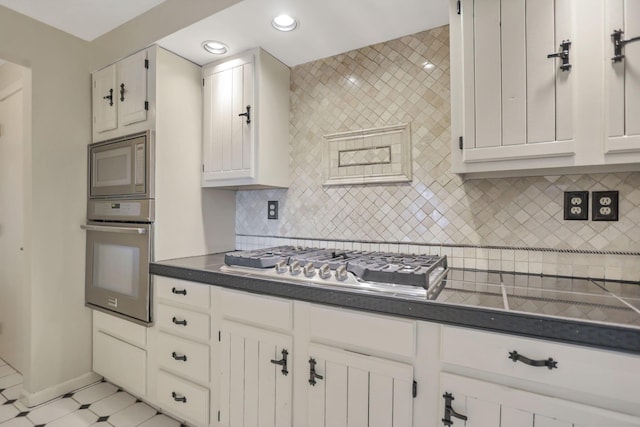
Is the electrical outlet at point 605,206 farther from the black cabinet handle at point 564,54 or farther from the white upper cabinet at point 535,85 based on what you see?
the black cabinet handle at point 564,54

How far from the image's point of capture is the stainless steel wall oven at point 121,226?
189 cm

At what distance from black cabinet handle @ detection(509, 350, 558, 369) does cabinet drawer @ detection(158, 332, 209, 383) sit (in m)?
1.38

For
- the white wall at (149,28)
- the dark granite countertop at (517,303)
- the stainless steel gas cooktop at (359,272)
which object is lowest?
the dark granite countertop at (517,303)

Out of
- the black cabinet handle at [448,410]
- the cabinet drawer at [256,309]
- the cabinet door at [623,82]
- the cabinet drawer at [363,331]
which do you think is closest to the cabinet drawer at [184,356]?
the cabinet drawer at [256,309]

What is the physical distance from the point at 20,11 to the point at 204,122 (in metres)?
1.26

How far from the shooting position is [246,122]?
1955 mm

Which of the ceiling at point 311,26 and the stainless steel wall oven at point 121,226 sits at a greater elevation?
the ceiling at point 311,26

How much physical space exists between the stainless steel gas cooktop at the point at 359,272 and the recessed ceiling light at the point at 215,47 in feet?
4.15

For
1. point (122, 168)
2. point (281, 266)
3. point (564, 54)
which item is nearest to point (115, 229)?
point (122, 168)

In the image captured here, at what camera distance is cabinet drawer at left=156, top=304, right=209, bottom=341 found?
5.43 feet

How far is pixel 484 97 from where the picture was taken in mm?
1331

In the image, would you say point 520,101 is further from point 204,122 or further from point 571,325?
point 204,122

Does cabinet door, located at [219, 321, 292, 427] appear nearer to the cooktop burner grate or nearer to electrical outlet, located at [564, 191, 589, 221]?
the cooktop burner grate

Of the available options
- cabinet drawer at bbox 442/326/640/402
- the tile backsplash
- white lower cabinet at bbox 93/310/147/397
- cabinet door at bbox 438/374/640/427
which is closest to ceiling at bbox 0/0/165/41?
the tile backsplash
